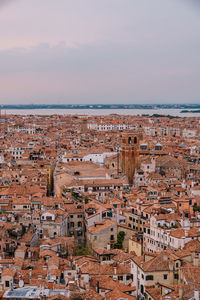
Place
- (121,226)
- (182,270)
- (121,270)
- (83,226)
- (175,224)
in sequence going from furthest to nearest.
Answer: (83,226), (121,226), (175,224), (121,270), (182,270)

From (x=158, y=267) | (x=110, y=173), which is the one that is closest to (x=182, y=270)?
(x=158, y=267)

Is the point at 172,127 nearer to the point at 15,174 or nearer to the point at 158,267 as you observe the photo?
the point at 15,174

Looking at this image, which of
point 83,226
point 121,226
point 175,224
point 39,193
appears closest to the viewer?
point 175,224

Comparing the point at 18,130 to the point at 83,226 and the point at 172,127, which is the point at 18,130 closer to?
the point at 172,127

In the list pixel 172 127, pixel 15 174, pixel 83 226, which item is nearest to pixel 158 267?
pixel 83 226

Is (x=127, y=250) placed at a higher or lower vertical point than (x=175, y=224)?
lower

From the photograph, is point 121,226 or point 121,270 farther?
point 121,226
